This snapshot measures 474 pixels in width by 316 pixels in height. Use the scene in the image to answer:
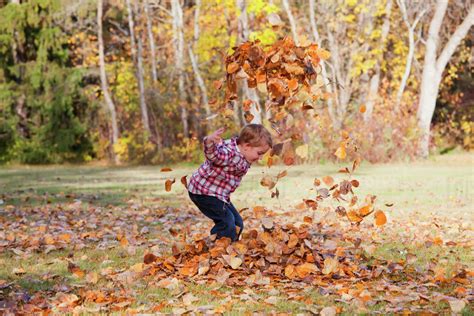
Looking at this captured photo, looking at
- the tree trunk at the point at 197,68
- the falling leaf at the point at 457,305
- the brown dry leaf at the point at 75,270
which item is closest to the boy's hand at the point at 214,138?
the brown dry leaf at the point at 75,270

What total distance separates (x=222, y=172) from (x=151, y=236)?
7.57 ft

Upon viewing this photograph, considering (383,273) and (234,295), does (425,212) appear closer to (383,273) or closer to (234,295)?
(383,273)

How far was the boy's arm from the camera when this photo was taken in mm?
5895

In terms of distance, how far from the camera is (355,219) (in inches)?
238

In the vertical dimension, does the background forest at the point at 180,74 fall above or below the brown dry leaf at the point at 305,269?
above

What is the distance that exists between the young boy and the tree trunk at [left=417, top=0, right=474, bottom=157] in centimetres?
1899

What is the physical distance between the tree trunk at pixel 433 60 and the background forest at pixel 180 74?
34 mm

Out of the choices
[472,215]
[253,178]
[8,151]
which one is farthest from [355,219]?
[8,151]

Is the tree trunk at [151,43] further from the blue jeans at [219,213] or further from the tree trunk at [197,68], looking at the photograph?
the blue jeans at [219,213]

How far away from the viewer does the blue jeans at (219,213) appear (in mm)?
6434

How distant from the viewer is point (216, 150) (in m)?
6.07

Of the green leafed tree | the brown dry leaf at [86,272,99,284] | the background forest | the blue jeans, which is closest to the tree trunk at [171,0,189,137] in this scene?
the background forest

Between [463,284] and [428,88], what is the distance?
2049cm

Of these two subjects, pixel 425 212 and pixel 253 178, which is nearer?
pixel 425 212
